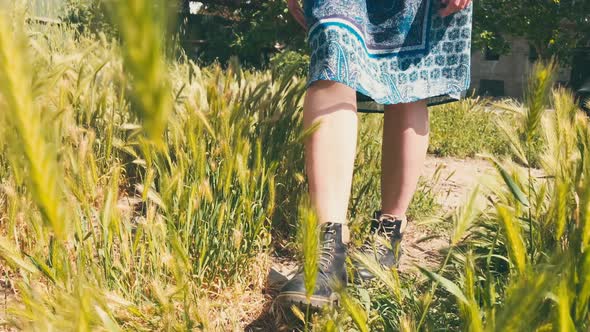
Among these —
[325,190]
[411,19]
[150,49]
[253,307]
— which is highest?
[411,19]

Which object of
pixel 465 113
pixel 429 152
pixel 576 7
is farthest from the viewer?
pixel 576 7

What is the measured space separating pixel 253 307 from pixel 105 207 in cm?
46

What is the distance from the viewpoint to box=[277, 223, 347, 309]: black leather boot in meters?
1.16

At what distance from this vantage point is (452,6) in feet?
5.03

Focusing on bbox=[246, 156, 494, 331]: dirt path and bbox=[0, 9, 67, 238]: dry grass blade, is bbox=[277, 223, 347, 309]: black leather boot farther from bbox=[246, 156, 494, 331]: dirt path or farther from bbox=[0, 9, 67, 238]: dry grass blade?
bbox=[0, 9, 67, 238]: dry grass blade

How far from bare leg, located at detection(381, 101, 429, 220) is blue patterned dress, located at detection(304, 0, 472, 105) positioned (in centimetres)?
7

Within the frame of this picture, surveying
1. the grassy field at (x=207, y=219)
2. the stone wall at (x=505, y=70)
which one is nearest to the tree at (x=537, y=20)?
the stone wall at (x=505, y=70)

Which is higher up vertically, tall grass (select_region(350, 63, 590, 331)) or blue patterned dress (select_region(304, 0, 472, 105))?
blue patterned dress (select_region(304, 0, 472, 105))

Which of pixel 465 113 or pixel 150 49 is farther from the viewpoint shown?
pixel 465 113

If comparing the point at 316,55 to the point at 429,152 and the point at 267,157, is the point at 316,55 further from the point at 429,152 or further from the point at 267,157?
the point at 429,152

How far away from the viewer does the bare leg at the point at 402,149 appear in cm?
164

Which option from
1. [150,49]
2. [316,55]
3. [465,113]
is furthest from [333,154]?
[465,113]

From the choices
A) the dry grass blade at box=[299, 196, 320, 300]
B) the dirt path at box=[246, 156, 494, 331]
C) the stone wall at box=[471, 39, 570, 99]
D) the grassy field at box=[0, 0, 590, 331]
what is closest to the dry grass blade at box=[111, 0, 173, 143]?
the grassy field at box=[0, 0, 590, 331]

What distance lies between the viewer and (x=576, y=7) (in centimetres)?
1517
